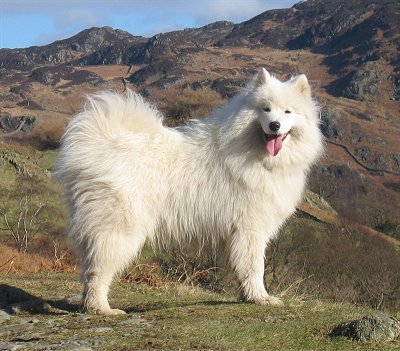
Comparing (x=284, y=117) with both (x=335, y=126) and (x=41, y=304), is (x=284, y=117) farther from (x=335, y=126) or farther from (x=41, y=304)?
(x=335, y=126)

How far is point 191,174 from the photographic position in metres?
8.05

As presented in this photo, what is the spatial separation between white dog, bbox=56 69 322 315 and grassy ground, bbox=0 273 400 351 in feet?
1.92

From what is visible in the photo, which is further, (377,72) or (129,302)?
(377,72)

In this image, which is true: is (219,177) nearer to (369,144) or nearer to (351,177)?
(351,177)

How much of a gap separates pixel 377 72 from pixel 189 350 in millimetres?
204638

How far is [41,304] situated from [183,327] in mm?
2496

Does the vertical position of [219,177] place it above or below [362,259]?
above

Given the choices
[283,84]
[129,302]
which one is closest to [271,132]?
A: [283,84]

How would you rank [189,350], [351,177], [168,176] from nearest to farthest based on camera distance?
[189,350] → [168,176] → [351,177]

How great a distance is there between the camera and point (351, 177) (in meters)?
117

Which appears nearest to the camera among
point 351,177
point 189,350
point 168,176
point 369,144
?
point 189,350

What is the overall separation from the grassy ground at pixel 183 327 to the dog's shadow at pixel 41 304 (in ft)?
0.05

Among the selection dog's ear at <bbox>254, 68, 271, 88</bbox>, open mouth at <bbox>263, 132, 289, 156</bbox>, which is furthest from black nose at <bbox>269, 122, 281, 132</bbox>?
dog's ear at <bbox>254, 68, 271, 88</bbox>

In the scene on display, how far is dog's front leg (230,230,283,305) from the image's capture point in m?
8.07
